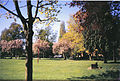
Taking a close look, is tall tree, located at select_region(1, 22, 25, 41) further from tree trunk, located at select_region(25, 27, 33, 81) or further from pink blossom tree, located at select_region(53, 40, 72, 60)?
pink blossom tree, located at select_region(53, 40, 72, 60)

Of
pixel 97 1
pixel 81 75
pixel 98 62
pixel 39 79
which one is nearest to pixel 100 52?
pixel 98 62

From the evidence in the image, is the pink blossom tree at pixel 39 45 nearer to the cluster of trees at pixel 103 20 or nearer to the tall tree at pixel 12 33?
the tall tree at pixel 12 33

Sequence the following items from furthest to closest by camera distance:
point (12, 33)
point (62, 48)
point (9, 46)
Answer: point (62, 48) → point (12, 33) → point (9, 46)

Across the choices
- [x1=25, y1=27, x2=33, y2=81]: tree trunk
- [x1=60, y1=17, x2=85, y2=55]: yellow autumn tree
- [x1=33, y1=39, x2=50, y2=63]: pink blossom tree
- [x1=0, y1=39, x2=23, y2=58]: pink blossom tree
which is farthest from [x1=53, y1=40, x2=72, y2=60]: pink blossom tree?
[x1=25, y1=27, x2=33, y2=81]: tree trunk

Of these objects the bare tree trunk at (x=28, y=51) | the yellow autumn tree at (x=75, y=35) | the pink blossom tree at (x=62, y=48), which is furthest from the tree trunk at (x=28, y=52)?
the pink blossom tree at (x=62, y=48)

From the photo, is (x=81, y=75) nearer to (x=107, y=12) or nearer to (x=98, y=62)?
(x=98, y=62)

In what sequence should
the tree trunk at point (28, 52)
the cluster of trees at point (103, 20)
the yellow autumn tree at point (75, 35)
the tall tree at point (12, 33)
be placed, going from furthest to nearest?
the yellow autumn tree at point (75, 35) → the tall tree at point (12, 33) → the cluster of trees at point (103, 20) → the tree trunk at point (28, 52)

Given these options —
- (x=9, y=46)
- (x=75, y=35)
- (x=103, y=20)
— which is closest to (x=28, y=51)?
(x=9, y=46)

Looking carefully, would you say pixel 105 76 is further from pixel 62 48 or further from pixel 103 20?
pixel 62 48

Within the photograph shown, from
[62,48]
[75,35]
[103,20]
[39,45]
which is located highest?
[103,20]

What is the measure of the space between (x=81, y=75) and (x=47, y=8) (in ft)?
11.1

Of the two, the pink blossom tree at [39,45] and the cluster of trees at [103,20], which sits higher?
the cluster of trees at [103,20]

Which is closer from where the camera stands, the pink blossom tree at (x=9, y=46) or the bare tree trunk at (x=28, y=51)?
the bare tree trunk at (x=28, y=51)

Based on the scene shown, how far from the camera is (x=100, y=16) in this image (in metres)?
5.36
